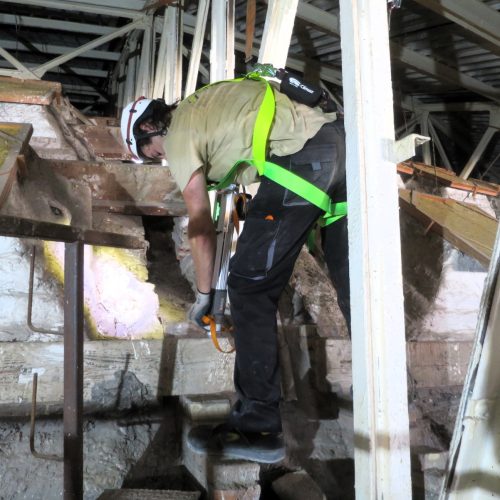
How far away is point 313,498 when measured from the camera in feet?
8.09

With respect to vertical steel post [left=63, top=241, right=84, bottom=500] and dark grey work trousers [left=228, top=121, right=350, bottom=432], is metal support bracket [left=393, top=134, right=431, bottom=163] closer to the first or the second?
dark grey work trousers [left=228, top=121, right=350, bottom=432]

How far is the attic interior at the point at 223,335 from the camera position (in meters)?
1.59

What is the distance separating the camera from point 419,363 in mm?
3414

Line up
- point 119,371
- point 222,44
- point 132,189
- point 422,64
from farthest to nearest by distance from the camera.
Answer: point 422,64, point 222,44, point 132,189, point 119,371

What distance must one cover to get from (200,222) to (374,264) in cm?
87

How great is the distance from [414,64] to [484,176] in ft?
12.5

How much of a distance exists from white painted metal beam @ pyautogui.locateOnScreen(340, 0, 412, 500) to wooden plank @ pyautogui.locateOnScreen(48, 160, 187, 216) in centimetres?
267

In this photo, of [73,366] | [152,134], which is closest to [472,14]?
[152,134]

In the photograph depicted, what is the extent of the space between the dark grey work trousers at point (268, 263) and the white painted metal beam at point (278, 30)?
99cm

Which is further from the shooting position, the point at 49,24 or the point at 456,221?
the point at 49,24

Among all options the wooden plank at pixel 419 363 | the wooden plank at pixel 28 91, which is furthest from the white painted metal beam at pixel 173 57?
the wooden plank at pixel 419 363

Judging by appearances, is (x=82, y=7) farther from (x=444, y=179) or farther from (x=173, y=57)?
(x=444, y=179)

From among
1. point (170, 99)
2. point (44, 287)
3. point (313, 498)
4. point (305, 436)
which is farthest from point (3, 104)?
point (313, 498)

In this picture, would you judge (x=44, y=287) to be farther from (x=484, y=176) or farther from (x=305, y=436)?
(x=484, y=176)
